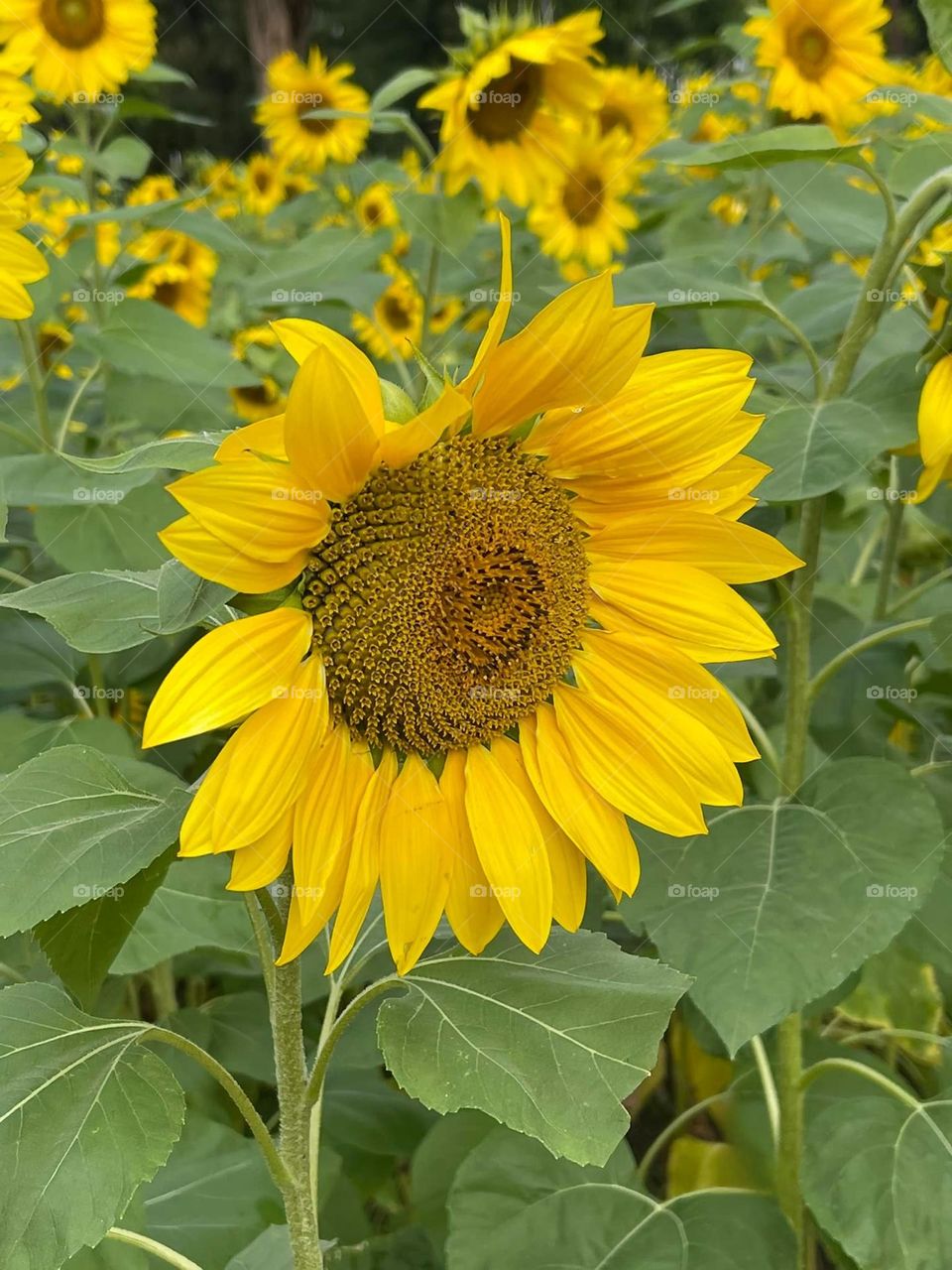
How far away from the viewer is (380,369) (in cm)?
232

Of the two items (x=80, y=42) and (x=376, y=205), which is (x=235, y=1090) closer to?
(x=80, y=42)

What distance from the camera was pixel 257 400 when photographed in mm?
2584

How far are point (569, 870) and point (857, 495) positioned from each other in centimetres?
148

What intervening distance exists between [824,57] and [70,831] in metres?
2.25

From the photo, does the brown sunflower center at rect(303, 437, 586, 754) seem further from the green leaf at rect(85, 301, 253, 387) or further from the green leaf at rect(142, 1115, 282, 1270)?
the green leaf at rect(85, 301, 253, 387)

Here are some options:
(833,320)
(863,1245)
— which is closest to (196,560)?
(863,1245)

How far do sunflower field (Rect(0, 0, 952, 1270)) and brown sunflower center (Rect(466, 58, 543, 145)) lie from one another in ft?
0.74

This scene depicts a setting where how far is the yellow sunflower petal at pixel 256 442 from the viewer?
69 cm

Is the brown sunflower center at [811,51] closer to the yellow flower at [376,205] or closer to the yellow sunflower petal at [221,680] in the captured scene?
the yellow flower at [376,205]

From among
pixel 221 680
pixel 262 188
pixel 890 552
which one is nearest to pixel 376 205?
pixel 262 188

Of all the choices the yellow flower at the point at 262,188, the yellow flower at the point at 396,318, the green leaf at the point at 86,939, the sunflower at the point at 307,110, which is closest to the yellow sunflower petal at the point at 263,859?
the green leaf at the point at 86,939

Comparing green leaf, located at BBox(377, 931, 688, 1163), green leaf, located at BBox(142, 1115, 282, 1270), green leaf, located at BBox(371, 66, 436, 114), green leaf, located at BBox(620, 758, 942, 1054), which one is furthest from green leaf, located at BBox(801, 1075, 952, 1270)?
green leaf, located at BBox(371, 66, 436, 114)

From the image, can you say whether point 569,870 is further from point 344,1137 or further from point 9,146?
point 9,146

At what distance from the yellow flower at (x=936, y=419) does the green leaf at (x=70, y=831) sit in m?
0.66
